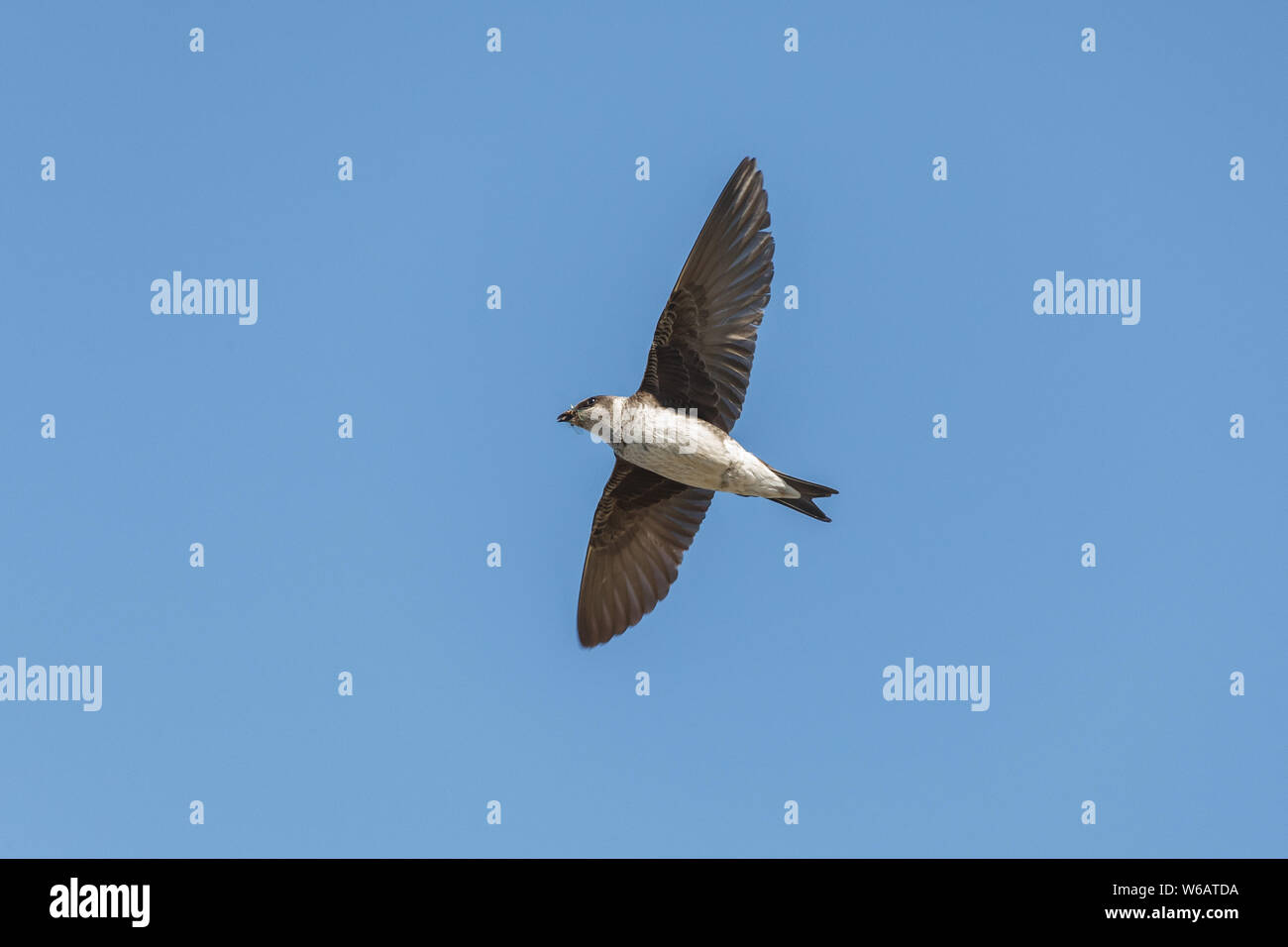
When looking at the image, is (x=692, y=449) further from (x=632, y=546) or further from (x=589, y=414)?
(x=632, y=546)

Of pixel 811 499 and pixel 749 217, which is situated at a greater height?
pixel 749 217

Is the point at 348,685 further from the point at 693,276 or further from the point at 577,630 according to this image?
the point at 693,276

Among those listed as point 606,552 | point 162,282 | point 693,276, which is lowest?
point 606,552

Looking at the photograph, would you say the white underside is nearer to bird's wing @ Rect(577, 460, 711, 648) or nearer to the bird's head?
the bird's head

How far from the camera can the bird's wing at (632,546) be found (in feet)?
42.1

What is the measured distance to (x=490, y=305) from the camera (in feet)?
45.7

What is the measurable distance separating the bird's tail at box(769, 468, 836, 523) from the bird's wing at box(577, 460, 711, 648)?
5.14 feet

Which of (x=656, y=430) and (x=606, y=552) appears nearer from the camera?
(x=656, y=430)

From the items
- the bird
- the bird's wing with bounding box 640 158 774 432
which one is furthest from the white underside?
the bird's wing with bounding box 640 158 774 432

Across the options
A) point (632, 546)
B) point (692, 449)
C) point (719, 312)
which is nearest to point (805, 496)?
point (692, 449)

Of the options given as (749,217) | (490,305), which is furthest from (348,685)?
(749,217)

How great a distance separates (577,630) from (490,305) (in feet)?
11.5

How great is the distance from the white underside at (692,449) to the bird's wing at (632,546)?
1.33m

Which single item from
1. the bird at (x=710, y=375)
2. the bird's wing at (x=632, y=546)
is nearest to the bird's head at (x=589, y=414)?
the bird at (x=710, y=375)
